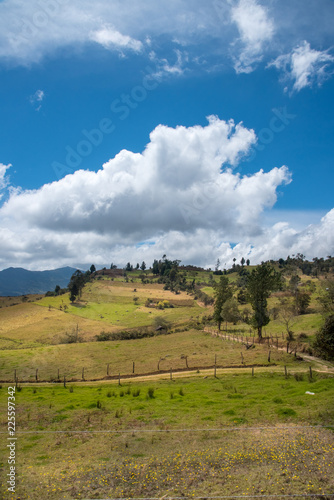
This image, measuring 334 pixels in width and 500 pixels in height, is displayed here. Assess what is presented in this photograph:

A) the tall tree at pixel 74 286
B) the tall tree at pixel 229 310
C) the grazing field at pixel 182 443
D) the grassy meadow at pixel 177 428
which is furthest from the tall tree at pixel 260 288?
the tall tree at pixel 74 286

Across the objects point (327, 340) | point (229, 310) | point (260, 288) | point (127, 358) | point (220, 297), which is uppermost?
point (260, 288)

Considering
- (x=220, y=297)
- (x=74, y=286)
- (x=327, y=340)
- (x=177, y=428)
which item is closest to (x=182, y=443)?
(x=177, y=428)

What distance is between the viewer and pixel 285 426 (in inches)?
802

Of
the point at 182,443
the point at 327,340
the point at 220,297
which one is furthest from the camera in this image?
the point at 220,297

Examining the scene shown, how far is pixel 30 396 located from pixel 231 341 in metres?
48.0

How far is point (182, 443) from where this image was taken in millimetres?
19062

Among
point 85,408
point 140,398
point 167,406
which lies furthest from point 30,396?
point 167,406

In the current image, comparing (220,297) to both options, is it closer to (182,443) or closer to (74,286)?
(182,443)

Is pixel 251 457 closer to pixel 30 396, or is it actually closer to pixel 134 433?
pixel 134 433

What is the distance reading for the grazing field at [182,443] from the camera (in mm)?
14180

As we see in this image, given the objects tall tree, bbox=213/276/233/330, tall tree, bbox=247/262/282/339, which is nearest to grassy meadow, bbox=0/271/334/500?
tall tree, bbox=247/262/282/339

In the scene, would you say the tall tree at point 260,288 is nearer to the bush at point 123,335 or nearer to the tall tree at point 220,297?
the tall tree at point 220,297

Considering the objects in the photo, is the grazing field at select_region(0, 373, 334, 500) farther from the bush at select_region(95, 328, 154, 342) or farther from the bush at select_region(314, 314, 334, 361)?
the bush at select_region(95, 328, 154, 342)

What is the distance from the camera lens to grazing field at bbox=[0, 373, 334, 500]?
14.2 metres
